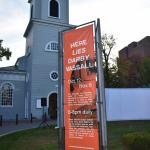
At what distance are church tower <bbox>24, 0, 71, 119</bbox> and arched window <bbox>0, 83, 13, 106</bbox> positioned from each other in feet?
5.95

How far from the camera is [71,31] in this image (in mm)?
8172

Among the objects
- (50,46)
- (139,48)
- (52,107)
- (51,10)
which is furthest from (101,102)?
(139,48)

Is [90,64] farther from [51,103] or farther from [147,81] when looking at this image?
[147,81]

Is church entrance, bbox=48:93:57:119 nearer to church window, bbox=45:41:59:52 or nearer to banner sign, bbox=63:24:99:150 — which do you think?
church window, bbox=45:41:59:52

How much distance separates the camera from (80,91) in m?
7.63

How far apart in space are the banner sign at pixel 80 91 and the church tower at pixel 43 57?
24.6m

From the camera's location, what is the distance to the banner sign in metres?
7.35

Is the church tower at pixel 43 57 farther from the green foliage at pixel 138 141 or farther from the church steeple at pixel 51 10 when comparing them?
the green foliage at pixel 138 141

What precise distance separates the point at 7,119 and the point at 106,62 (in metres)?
16.6

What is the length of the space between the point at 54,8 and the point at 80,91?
29.3m

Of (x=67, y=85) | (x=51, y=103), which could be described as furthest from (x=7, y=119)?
(x=67, y=85)

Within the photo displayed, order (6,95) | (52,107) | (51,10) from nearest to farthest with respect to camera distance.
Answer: (52,107) → (6,95) → (51,10)

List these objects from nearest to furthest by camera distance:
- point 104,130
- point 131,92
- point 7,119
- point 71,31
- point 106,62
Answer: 1. point 104,130
2. point 71,31
3. point 131,92
4. point 7,119
5. point 106,62

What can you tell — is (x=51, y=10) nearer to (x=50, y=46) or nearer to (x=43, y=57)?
(x=50, y=46)
